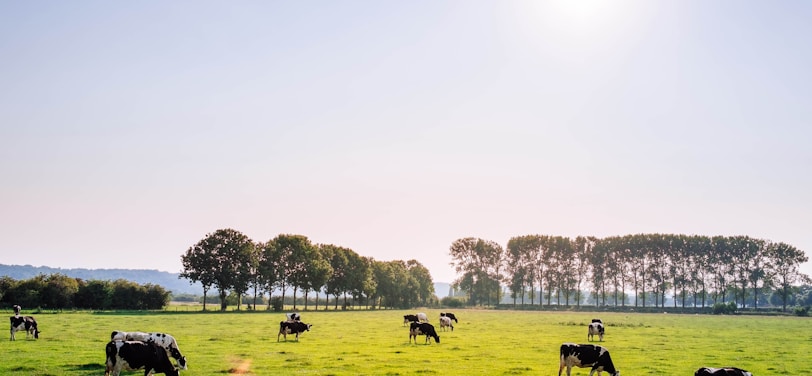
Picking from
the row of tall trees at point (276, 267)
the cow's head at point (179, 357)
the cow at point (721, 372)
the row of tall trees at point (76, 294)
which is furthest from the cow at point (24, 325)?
the row of tall trees at point (76, 294)

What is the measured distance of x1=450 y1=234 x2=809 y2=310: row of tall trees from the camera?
14175 centimetres

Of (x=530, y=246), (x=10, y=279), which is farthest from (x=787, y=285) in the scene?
(x=10, y=279)

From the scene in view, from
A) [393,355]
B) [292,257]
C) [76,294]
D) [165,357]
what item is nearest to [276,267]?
[292,257]

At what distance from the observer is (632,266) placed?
505ft

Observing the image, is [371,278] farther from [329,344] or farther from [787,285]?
[787,285]

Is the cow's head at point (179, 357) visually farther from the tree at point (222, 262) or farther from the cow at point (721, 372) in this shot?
the tree at point (222, 262)

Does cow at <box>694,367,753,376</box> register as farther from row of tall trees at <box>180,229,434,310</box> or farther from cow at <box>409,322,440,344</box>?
row of tall trees at <box>180,229,434,310</box>

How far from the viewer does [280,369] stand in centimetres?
2634

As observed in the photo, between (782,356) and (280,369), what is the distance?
1238 inches

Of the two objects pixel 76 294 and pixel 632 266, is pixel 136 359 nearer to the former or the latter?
pixel 76 294

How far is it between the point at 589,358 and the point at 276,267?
92.6m

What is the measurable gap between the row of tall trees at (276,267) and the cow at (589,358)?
80517mm

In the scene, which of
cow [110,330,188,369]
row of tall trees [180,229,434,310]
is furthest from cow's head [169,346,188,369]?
row of tall trees [180,229,434,310]

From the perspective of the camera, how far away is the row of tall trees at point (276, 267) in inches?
4013
